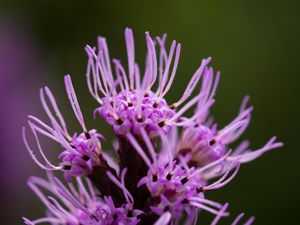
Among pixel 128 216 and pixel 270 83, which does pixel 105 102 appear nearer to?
pixel 128 216

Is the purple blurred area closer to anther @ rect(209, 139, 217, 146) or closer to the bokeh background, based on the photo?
the bokeh background

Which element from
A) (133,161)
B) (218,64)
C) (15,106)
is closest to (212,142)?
(133,161)

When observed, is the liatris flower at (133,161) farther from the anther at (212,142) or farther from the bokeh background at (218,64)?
the bokeh background at (218,64)

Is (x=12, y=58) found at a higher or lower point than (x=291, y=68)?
higher

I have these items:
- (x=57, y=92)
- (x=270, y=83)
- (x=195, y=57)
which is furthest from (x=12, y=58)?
(x=270, y=83)

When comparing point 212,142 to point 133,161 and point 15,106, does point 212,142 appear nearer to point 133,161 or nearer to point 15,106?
point 133,161
